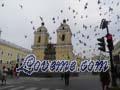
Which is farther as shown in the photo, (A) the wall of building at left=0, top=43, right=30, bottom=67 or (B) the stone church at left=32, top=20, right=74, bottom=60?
(B) the stone church at left=32, top=20, right=74, bottom=60

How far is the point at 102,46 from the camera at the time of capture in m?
19.8

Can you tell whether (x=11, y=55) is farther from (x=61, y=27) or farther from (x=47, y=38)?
(x=61, y=27)

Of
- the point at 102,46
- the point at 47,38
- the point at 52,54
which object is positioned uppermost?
the point at 47,38

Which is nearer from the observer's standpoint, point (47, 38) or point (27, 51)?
point (47, 38)

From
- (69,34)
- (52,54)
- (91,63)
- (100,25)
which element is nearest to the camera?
(100,25)

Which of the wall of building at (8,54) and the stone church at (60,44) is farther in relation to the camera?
the stone church at (60,44)

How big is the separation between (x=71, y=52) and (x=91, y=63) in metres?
31.5

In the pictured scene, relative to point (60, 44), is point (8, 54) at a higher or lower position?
lower

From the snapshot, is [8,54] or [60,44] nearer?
[60,44]

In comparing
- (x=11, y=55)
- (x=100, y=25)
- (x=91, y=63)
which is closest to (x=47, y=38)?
(x=11, y=55)

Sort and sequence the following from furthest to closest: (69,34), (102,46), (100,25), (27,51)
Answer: (27,51) → (69,34) → (100,25) → (102,46)

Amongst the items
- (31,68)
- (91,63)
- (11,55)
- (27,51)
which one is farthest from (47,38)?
(31,68)

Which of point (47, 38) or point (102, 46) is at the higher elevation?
point (47, 38)

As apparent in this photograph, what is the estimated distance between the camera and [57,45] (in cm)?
10762
